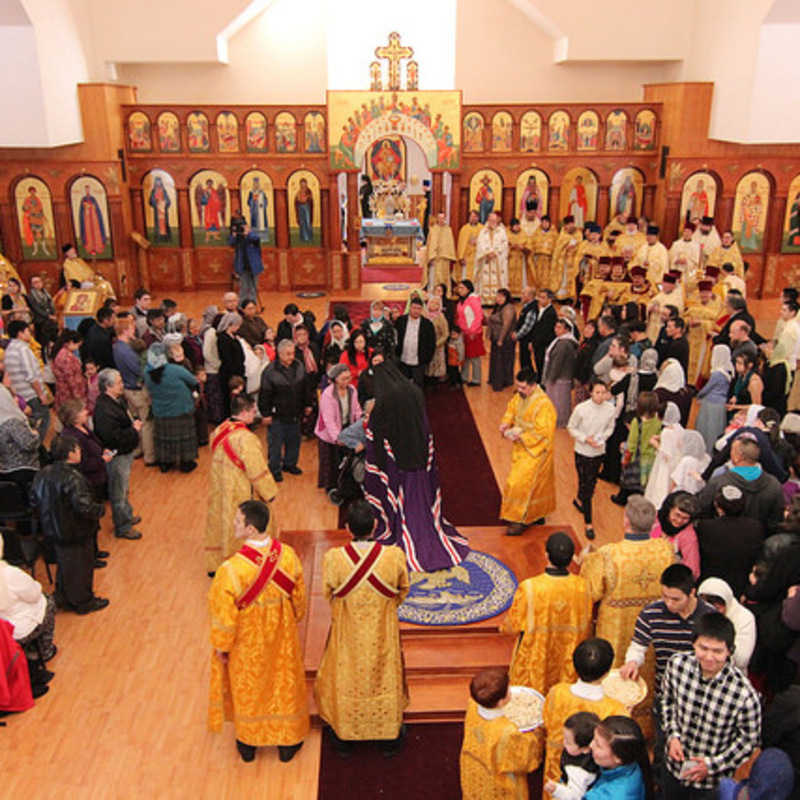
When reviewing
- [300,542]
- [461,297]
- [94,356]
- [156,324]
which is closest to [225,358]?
[156,324]

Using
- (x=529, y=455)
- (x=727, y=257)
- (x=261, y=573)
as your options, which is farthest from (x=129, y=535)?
(x=727, y=257)

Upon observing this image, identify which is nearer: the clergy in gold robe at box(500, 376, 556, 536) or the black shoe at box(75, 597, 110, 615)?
the black shoe at box(75, 597, 110, 615)

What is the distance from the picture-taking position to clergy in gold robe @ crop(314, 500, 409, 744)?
5.20 m

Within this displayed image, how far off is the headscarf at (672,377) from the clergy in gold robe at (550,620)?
12.4 ft

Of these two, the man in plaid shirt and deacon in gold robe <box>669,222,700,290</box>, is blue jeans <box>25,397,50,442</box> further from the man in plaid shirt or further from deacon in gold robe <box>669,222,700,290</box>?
deacon in gold robe <box>669,222,700,290</box>

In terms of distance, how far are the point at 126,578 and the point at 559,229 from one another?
1232 centimetres

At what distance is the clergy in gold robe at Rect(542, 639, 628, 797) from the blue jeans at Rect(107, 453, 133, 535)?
5126 millimetres

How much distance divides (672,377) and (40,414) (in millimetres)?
6930

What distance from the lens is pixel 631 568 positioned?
17.5ft

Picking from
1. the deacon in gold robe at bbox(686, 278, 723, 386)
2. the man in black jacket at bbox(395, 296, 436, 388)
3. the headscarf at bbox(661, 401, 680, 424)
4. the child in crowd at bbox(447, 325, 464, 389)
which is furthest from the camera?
the child in crowd at bbox(447, 325, 464, 389)

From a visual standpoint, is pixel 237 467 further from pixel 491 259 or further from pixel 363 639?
pixel 491 259

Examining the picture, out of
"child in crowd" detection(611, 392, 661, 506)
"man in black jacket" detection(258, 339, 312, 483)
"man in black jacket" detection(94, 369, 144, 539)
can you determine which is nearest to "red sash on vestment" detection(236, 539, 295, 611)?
"man in black jacket" detection(94, 369, 144, 539)

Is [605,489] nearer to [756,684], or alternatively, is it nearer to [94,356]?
[756,684]

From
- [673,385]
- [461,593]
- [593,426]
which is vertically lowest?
[461,593]
